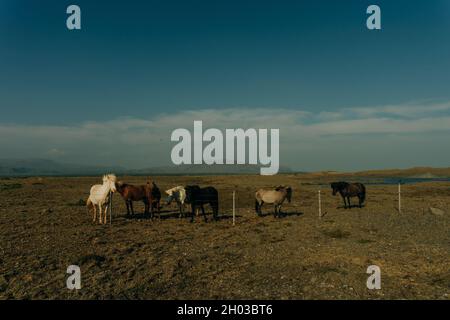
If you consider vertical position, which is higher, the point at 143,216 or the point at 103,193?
the point at 103,193

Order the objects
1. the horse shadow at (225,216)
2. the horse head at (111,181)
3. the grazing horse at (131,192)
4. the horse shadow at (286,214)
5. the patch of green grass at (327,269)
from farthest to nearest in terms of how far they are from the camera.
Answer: the horse shadow at (286,214)
the horse shadow at (225,216)
the grazing horse at (131,192)
the horse head at (111,181)
the patch of green grass at (327,269)

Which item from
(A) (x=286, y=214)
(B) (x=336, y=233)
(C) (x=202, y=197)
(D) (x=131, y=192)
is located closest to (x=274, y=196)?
(A) (x=286, y=214)

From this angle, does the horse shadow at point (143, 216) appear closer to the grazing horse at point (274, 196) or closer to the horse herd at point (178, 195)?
the horse herd at point (178, 195)

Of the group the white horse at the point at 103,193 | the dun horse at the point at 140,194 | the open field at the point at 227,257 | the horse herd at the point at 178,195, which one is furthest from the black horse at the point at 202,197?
the white horse at the point at 103,193

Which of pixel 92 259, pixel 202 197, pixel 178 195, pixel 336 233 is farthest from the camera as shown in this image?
pixel 178 195

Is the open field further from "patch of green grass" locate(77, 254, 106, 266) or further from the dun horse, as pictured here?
the dun horse

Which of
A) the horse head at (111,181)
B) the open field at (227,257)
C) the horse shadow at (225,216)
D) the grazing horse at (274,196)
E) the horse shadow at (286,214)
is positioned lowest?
the horse shadow at (225,216)

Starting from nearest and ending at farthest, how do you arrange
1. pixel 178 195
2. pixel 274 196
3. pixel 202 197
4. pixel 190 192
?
pixel 202 197
pixel 190 192
pixel 274 196
pixel 178 195

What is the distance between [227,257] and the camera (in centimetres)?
1189

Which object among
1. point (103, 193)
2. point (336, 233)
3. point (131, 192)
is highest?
point (103, 193)

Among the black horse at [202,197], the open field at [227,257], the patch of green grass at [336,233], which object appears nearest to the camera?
the open field at [227,257]

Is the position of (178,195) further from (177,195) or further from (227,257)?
(227,257)

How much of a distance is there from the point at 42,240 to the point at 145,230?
15.7 feet

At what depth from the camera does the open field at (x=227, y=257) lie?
28.4 ft
